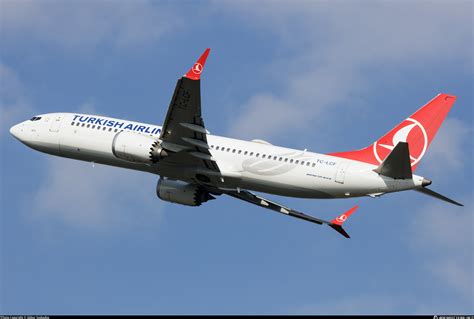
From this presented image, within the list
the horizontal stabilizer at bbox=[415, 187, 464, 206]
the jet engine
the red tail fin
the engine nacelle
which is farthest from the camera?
the engine nacelle

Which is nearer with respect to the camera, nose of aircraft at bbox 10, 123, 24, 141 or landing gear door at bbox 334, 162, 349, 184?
landing gear door at bbox 334, 162, 349, 184

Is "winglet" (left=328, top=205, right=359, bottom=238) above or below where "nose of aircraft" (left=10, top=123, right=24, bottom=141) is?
below

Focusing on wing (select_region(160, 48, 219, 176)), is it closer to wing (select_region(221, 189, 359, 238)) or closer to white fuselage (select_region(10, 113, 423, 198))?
white fuselage (select_region(10, 113, 423, 198))

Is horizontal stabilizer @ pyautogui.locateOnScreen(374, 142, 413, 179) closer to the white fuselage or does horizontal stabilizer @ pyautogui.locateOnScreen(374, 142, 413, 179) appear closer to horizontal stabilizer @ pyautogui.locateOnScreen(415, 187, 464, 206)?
the white fuselage

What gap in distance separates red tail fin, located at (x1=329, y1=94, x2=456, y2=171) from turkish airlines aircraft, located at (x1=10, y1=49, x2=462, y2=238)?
62mm

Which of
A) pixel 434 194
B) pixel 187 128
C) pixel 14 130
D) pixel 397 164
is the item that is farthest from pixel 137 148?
pixel 434 194

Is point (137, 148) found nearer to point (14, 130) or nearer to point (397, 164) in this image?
point (14, 130)

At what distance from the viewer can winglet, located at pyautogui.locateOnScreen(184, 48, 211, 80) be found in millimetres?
53594

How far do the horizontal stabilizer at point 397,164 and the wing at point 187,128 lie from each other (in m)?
11.0

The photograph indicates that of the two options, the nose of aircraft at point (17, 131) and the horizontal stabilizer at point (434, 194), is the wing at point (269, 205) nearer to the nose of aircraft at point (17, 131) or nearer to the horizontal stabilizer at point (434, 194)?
the horizontal stabilizer at point (434, 194)

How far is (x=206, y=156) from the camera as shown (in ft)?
196

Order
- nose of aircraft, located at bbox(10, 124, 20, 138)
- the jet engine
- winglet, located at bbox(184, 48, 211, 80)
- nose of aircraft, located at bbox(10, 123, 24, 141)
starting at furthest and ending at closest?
1. nose of aircraft, located at bbox(10, 124, 20, 138)
2. nose of aircraft, located at bbox(10, 123, 24, 141)
3. the jet engine
4. winglet, located at bbox(184, 48, 211, 80)

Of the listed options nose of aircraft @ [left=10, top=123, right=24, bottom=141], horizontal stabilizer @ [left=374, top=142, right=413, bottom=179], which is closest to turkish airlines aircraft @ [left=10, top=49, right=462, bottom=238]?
horizontal stabilizer @ [left=374, top=142, right=413, bottom=179]

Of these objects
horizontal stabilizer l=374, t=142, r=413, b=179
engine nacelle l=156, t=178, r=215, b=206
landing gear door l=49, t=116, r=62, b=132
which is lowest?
horizontal stabilizer l=374, t=142, r=413, b=179
